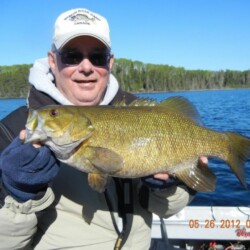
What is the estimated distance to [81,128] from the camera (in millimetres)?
2977

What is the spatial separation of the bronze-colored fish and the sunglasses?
0.60 m

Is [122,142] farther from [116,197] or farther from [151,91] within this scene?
[151,91]

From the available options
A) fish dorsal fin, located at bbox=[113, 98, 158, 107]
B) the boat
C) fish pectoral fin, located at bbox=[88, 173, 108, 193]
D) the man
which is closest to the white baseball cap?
the man

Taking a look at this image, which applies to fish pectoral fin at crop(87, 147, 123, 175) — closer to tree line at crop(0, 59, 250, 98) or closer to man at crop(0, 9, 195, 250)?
man at crop(0, 9, 195, 250)

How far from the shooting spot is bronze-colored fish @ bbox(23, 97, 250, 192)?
2904mm

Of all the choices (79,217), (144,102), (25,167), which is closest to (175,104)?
(144,102)

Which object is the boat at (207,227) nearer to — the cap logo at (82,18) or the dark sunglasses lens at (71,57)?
the dark sunglasses lens at (71,57)

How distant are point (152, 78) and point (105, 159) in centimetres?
12964

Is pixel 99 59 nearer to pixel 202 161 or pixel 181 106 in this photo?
pixel 181 106

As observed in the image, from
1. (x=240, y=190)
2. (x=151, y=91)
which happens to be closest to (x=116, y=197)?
(x=240, y=190)

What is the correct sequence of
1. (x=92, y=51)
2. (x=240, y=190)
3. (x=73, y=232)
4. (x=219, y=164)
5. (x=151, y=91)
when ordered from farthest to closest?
1. (x=151, y=91)
2. (x=219, y=164)
3. (x=240, y=190)
4. (x=92, y=51)
5. (x=73, y=232)

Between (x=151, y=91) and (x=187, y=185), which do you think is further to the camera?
(x=151, y=91)

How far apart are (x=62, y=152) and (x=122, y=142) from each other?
45 centimetres

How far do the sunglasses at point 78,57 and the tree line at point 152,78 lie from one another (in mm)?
103508
